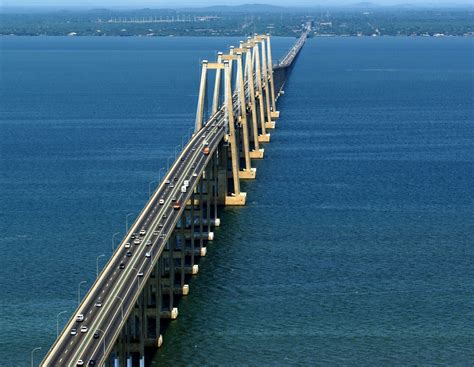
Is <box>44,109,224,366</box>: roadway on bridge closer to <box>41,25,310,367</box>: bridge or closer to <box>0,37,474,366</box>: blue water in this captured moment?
<box>41,25,310,367</box>: bridge

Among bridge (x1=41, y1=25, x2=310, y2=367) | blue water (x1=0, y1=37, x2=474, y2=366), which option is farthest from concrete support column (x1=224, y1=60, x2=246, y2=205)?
blue water (x1=0, y1=37, x2=474, y2=366)

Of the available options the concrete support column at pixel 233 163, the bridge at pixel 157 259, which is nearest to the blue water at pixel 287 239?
the concrete support column at pixel 233 163

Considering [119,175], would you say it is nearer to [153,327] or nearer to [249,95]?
[249,95]

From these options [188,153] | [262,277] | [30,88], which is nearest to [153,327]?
[262,277]

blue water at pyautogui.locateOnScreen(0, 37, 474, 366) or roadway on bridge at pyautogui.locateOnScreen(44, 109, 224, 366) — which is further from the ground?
roadway on bridge at pyautogui.locateOnScreen(44, 109, 224, 366)

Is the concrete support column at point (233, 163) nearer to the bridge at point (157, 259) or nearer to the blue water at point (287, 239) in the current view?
the bridge at point (157, 259)

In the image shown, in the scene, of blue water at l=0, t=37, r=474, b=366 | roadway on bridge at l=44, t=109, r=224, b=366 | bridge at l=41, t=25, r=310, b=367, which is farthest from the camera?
blue water at l=0, t=37, r=474, b=366
